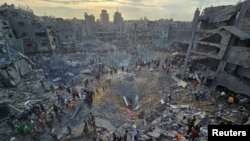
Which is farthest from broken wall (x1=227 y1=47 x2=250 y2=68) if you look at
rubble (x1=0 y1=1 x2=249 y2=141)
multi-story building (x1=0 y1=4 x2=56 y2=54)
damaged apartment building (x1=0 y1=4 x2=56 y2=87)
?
multi-story building (x1=0 y1=4 x2=56 y2=54)

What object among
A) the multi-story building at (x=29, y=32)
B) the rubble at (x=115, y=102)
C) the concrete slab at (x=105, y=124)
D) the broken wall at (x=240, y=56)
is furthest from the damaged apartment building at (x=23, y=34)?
the broken wall at (x=240, y=56)

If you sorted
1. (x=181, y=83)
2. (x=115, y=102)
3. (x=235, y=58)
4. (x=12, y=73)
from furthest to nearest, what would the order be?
(x=12, y=73) < (x=181, y=83) < (x=115, y=102) < (x=235, y=58)

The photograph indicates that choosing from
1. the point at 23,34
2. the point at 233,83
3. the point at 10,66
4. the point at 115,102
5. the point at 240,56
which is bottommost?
the point at 115,102

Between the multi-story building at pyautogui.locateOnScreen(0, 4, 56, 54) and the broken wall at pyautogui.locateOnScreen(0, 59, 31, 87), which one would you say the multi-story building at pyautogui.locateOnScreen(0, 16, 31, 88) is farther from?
the multi-story building at pyautogui.locateOnScreen(0, 4, 56, 54)

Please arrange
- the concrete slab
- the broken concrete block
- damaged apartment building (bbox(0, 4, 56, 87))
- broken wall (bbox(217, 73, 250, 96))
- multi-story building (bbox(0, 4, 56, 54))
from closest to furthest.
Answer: the concrete slab, broken wall (bbox(217, 73, 250, 96)), the broken concrete block, damaged apartment building (bbox(0, 4, 56, 87)), multi-story building (bbox(0, 4, 56, 54))

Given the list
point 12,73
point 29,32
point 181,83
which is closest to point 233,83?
point 181,83

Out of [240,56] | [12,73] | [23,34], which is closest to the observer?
[240,56]

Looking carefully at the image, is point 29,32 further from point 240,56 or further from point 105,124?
point 240,56

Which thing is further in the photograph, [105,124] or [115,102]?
[115,102]

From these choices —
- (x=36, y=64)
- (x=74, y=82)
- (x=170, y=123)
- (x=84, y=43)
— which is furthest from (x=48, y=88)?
(x=84, y=43)

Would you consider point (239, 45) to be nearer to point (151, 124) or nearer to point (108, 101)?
point (151, 124)

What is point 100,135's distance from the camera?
12336mm

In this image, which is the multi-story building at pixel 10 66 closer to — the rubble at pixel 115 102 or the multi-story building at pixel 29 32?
the rubble at pixel 115 102

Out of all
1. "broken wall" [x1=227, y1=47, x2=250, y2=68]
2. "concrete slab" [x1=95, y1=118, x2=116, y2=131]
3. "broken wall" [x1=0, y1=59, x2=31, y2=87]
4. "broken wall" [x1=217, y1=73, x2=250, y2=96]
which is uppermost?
"broken wall" [x1=227, y1=47, x2=250, y2=68]
